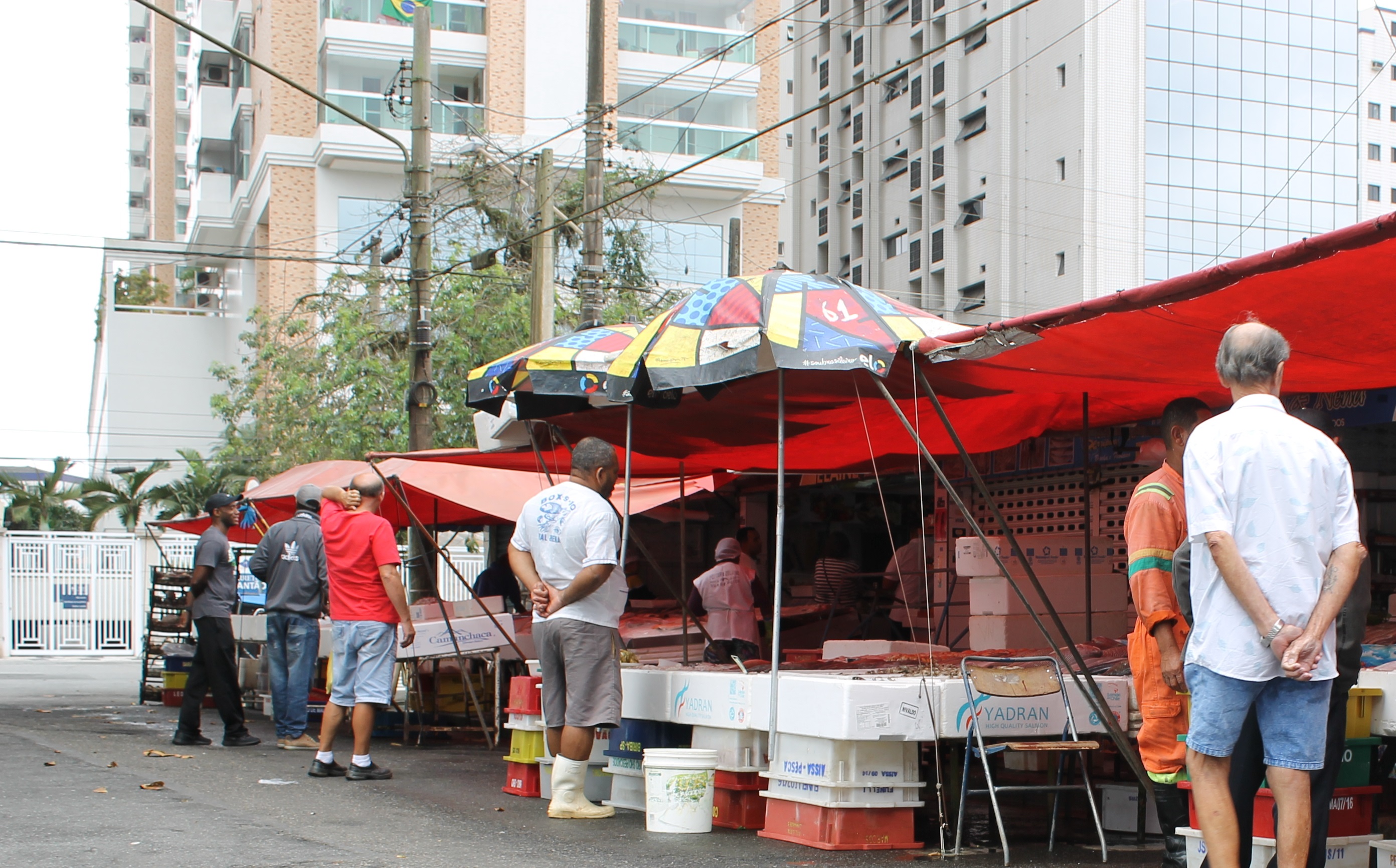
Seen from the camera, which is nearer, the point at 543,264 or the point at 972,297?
the point at 543,264

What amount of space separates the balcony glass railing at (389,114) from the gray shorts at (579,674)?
96.1ft

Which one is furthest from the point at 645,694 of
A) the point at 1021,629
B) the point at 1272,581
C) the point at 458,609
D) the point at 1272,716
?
the point at 458,609

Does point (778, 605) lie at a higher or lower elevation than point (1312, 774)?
higher

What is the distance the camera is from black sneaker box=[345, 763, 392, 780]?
28.7ft

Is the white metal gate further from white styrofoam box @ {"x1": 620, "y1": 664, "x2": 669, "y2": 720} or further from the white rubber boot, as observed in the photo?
the white rubber boot

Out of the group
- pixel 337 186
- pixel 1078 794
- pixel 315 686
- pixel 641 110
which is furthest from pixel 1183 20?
pixel 1078 794

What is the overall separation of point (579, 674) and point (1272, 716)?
3770 mm

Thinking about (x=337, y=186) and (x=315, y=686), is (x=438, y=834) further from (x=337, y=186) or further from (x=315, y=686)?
(x=337, y=186)

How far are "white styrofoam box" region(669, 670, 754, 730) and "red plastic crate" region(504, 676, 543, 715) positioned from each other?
998 millimetres

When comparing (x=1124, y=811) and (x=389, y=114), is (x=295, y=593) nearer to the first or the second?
(x=1124, y=811)

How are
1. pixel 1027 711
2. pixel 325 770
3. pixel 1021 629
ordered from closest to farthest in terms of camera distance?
1. pixel 1027 711
2. pixel 325 770
3. pixel 1021 629

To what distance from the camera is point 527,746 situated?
316 inches

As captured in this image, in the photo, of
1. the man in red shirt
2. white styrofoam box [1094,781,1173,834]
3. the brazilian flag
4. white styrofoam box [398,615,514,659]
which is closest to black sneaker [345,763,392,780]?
the man in red shirt

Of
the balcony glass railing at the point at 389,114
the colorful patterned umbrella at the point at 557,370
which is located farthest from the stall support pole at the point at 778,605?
the balcony glass railing at the point at 389,114
